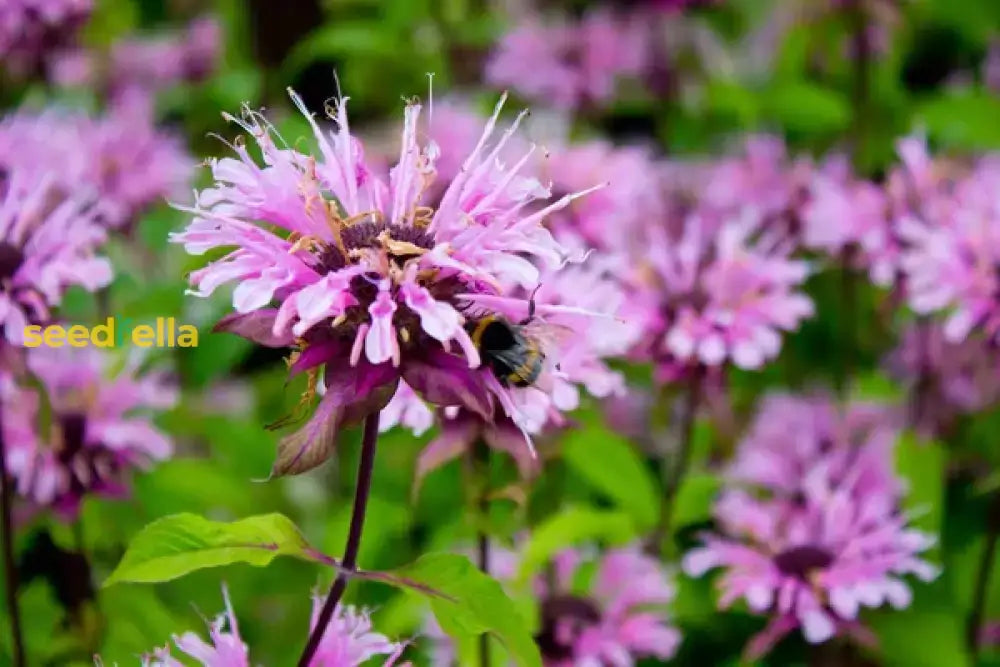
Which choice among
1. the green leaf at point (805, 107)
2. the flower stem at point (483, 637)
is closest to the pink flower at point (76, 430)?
the flower stem at point (483, 637)

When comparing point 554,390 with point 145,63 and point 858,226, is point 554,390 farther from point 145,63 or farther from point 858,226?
point 145,63

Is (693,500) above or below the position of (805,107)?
below

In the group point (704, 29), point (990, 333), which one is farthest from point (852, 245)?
point (704, 29)

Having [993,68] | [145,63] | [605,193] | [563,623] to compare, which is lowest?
[563,623]

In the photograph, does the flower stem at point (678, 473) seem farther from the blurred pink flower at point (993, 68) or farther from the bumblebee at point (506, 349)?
the blurred pink flower at point (993, 68)

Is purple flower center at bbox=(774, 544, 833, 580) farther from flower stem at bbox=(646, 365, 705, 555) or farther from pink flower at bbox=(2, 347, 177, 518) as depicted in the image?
pink flower at bbox=(2, 347, 177, 518)

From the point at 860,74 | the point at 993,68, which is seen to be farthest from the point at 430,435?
the point at 993,68

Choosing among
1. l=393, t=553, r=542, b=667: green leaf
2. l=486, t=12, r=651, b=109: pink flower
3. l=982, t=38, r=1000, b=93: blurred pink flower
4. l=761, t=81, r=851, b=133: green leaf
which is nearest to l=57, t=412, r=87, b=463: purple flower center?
l=393, t=553, r=542, b=667: green leaf
